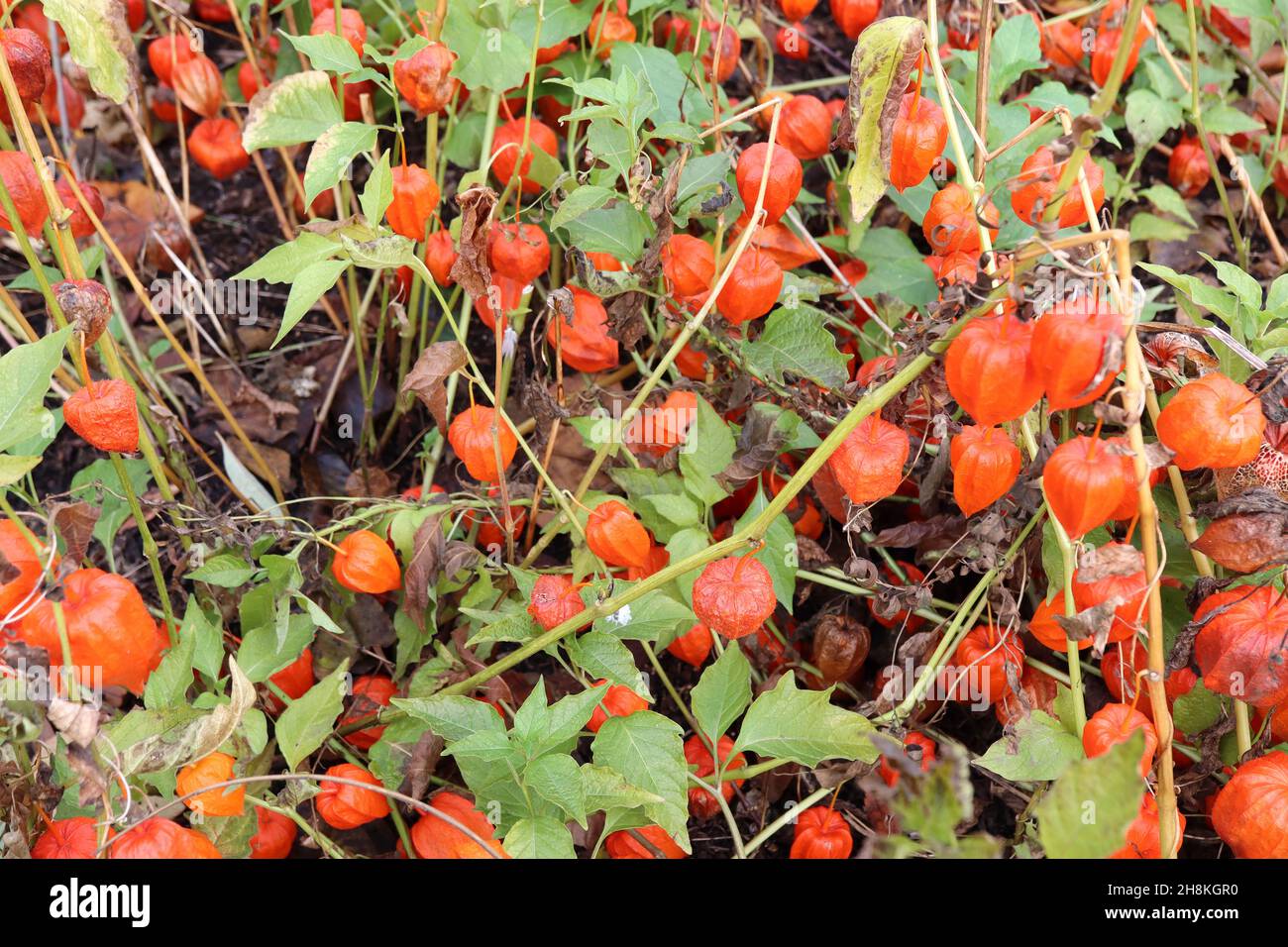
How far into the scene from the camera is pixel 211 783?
1.31m

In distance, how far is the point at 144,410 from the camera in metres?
1.79

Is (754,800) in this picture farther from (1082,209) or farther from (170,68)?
(170,68)

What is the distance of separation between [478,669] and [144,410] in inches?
28.9

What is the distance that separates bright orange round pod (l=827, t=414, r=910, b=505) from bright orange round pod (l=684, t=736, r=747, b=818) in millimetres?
478

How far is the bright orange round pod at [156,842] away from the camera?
112cm

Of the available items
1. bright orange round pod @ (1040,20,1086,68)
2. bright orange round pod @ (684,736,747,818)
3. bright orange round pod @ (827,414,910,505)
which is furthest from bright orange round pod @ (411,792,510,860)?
bright orange round pod @ (1040,20,1086,68)

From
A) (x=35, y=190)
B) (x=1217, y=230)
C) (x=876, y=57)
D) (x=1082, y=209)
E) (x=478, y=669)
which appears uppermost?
(x=876, y=57)

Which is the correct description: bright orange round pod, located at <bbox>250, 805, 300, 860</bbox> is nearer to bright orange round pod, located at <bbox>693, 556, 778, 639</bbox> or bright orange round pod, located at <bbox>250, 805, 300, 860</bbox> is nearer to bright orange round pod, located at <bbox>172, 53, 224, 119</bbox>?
bright orange round pod, located at <bbox>693, 556, 778, 639</bbox>

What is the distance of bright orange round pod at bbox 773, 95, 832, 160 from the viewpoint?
175 cm

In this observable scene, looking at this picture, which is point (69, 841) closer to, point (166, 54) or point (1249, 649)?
point (1249, 649)

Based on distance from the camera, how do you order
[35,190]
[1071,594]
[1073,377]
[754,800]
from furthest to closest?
[754,800]
[35,190]
[1071,594]
[1073,377]

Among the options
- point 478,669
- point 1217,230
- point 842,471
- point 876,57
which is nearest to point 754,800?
point 478,669

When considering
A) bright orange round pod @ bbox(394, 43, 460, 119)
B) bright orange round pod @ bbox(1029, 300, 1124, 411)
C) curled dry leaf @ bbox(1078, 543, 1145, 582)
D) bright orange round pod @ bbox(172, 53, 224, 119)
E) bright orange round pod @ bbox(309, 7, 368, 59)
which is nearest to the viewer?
bright orange round pod @ bbox(1029, 300, 1124, 411)

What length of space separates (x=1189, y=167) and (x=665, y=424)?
4.59 ft
